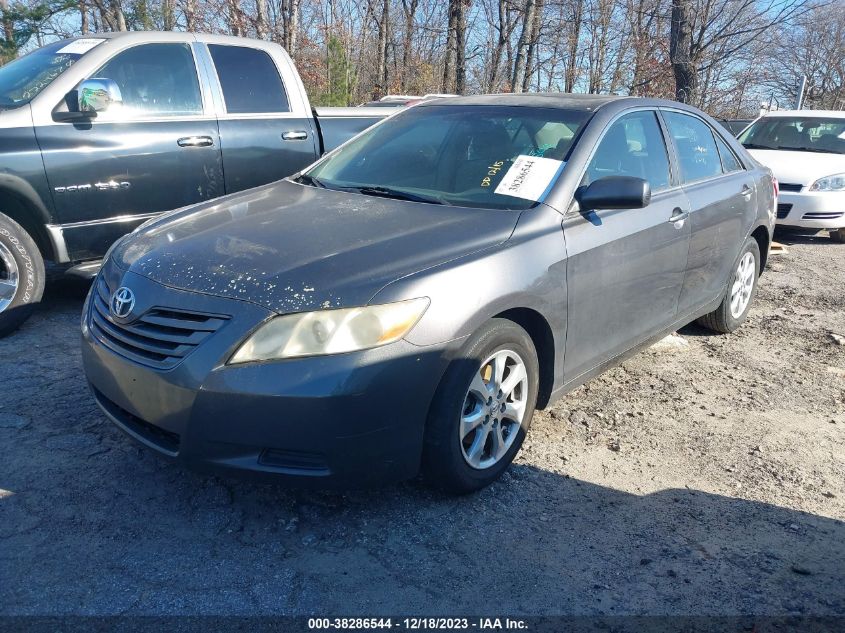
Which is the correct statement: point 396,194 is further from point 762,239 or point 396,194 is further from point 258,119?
point 762,239

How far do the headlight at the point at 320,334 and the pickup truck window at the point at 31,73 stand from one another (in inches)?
131

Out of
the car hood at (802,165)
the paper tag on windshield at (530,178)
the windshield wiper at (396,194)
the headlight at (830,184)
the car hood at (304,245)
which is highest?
the paper tag on windshield at (530,178)

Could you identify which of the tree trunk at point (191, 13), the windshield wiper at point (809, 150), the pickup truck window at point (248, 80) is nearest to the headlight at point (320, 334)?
the pickup truck window at point (248, 80)

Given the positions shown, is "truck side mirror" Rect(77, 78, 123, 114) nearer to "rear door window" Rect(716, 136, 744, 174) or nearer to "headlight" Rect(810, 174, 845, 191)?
"rear door window" Rect(716, 136, 744, 174)

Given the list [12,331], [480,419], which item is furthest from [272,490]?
[12,331]

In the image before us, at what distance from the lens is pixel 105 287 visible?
307 centimetres

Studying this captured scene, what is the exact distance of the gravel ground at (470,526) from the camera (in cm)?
244

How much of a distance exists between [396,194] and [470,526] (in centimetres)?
167

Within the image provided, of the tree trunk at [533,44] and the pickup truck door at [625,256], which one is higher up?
the tree trunk at [533,44]

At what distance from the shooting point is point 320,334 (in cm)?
248

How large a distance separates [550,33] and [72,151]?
57.7 feet

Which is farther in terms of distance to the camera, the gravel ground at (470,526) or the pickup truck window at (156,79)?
the pickup truck window at (156,79)

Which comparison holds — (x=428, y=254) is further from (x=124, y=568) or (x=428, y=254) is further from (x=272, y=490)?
(x=124, y=568)

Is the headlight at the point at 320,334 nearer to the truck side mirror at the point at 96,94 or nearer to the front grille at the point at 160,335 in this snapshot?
the front grille at the point at 160,335
